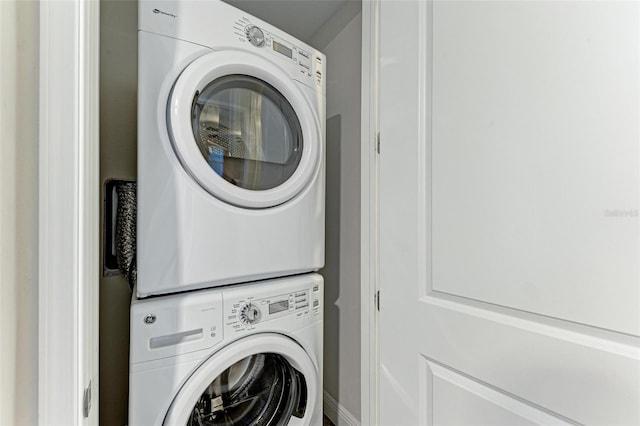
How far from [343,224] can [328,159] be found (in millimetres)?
397

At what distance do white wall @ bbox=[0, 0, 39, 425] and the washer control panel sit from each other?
1.81ft

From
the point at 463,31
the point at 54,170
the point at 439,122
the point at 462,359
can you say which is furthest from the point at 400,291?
the point at 54,170

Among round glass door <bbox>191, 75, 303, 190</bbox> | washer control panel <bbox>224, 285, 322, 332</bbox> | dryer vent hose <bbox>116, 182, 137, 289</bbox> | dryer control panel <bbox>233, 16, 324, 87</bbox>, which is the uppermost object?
dryer control panel <bbox>233, 16, 324, 87</bbox>

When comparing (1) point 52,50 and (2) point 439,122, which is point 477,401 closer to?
(2) point 439,122

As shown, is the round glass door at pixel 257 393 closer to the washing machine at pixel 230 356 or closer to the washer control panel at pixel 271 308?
the washing machine at pixel 230 356

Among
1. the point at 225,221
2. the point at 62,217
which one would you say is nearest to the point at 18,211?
the point at 62,217

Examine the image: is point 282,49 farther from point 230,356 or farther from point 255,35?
point 230,356

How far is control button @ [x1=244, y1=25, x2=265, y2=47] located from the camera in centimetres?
102

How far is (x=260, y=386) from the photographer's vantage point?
44.2 inches

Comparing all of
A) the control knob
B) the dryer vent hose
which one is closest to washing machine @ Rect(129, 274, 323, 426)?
the control knob

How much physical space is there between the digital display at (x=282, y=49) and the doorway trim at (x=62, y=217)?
70cm

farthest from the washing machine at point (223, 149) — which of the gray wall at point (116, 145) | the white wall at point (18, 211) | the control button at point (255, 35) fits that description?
the gray wall at point (116, 145)

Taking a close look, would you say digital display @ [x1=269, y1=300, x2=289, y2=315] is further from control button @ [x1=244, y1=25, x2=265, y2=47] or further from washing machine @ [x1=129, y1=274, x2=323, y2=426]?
control button @ [x1=244, y1=25, x2=265, y2=47]

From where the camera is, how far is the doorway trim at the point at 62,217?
0.41 meters
